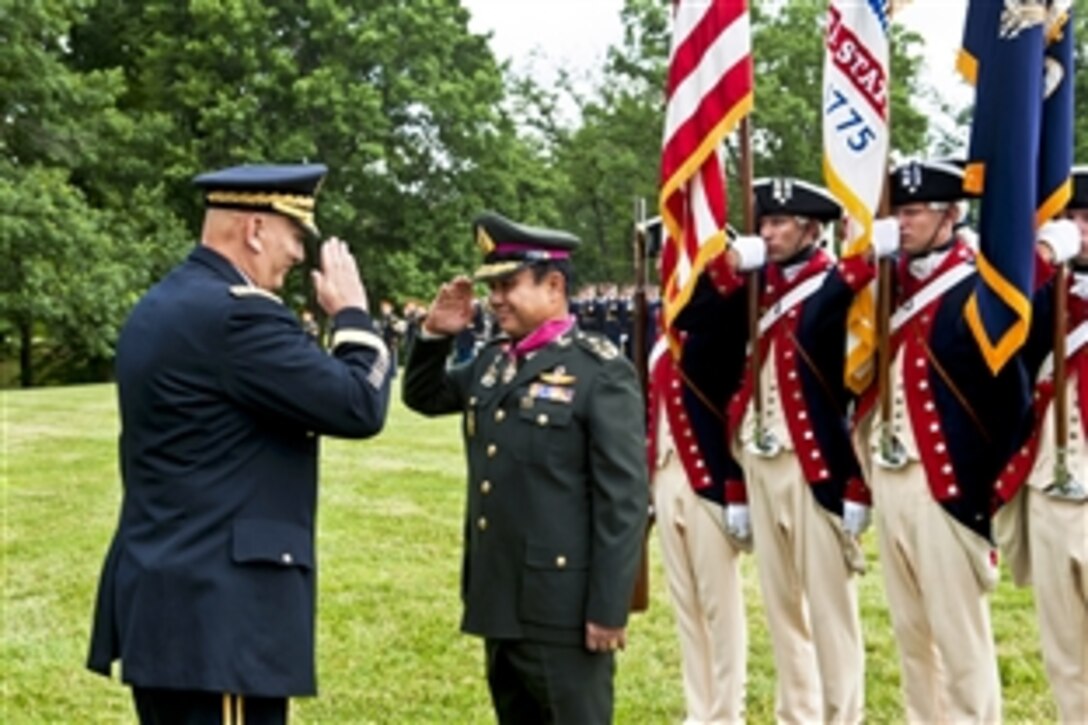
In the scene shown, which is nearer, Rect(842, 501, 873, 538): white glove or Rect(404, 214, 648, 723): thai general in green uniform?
Rect(404, 214, 648, 723): thai general in green uniform

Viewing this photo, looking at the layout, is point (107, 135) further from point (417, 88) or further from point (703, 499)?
point (703, 499)

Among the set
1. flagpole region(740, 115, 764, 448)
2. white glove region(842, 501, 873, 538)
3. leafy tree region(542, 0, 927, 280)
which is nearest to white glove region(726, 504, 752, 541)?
flagpole region(740, 115, 764, 448)

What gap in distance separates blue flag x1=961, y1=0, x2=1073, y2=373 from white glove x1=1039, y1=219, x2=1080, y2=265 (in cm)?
5

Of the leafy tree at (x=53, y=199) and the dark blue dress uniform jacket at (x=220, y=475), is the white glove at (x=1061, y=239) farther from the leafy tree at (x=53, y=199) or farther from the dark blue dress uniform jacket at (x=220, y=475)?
the leafy tree at (x=53, y=199)

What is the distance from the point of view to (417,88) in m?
37.2

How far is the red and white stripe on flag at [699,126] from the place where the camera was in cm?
485

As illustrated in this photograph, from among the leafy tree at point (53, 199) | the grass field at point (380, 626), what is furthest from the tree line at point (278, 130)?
the grass field at point (380, 626)

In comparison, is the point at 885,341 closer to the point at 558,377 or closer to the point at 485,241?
the point at 558,377

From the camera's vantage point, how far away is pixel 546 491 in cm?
398

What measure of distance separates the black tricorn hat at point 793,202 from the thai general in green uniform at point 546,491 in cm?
107

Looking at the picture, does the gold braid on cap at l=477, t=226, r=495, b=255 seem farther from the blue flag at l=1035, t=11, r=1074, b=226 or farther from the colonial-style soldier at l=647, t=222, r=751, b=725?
the blue flag at l=1035, t=11, r=1074, b=226

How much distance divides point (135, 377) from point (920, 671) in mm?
2752

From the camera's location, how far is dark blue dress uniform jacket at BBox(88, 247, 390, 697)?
320cm

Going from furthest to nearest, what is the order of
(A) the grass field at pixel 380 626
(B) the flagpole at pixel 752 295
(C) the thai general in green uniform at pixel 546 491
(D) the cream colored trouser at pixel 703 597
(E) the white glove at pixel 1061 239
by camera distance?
(A) the grass field at pixel 380 626 < (D) the cream colored trouser at pixel 703 597 < (B) the flagpole at pixel 752 295 < (E) the white glove at pixel 1061 239 < (C) the thai general in green uniform at pixel 546 491
